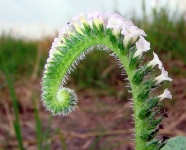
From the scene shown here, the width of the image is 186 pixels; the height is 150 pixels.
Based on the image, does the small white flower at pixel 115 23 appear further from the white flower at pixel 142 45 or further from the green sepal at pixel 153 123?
the green sepal at pixel 153 123

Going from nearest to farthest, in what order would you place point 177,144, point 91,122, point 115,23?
point 115,23 < point 177,144 < point 91,122

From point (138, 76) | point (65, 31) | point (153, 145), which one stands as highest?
point (65, 31)

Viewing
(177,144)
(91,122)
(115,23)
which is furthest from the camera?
(91,122)

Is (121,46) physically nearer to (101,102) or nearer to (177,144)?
(177,144)

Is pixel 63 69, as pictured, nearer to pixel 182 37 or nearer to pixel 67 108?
pixel 67 108

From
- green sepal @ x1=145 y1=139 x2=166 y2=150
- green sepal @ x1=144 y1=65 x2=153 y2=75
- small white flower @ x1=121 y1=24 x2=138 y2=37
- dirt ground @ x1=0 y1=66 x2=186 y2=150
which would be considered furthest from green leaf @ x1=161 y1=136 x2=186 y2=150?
dirt ground @ x1=0 y1=66 x2=186 y2=150

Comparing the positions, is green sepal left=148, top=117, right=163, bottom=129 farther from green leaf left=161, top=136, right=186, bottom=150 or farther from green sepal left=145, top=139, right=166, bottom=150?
green leaf left=161, top=136, right=186, bottom=150

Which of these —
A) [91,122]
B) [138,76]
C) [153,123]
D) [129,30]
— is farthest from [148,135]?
[91,122]

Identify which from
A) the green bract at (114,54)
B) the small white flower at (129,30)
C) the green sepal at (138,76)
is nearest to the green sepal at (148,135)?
the green bract at (114,54)

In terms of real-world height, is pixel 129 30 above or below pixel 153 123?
above

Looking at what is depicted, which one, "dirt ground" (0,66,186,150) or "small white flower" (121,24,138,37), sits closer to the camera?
"small white flower" (121,24,138,37)
